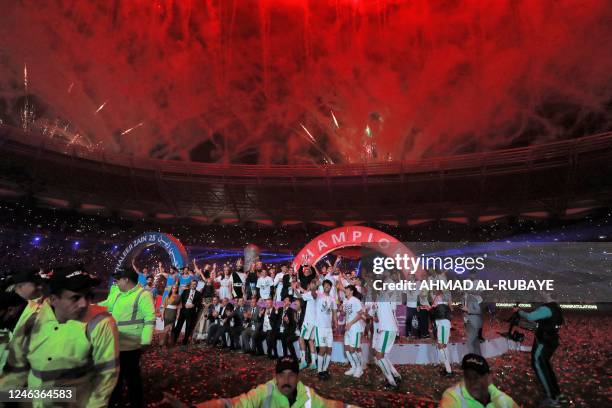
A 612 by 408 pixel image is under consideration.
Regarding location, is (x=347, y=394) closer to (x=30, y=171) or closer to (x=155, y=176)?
(x=155, y=176)

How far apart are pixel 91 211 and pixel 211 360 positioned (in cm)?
2373

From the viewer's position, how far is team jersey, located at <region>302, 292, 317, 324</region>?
9398mm

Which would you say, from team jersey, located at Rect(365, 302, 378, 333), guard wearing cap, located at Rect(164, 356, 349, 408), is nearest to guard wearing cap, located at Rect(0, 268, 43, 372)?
guard wearing cap, located at Rect(164, 356, 349, 408)

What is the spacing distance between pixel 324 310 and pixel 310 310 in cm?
38

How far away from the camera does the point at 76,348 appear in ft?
9.99

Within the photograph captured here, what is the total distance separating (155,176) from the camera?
28141 mm

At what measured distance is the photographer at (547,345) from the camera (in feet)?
22.3

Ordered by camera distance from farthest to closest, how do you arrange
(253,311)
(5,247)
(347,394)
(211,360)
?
(5,247) < (253,311) < (211,360) < (347,394)

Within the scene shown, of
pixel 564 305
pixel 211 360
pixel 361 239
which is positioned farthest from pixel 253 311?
pixel 564 305

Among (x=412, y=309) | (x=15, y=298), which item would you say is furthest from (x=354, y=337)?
(x=15, y=298)

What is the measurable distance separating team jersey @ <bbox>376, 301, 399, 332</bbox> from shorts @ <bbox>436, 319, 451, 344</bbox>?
1.27m

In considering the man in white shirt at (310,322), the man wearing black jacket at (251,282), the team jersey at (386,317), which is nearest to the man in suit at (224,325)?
the man wearing black jacket at (251,282)

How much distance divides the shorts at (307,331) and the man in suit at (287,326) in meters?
0.68

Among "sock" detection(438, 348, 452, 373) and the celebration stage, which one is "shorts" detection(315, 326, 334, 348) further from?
"sock" detection(438, 348, 452, 373)
